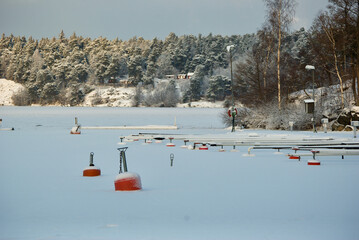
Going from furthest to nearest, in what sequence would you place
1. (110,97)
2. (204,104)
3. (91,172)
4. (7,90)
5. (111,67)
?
1. (7,90)
2. (111,67)
3. (110,97)
4. (204,104)
5. (91,172)

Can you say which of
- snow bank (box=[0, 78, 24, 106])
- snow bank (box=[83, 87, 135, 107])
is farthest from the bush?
snow bank (box=[83, 87, 135, 107])

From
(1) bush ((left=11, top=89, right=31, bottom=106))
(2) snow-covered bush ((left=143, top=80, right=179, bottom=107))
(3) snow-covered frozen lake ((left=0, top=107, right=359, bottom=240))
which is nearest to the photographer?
(3) snow-covered frozen lake ((left=0, top=107, right=359, bottom=240))

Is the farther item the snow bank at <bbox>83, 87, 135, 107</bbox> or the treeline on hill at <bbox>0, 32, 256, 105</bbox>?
the treeline on hill at <bbox>0, 32, 256, 105</bbox>

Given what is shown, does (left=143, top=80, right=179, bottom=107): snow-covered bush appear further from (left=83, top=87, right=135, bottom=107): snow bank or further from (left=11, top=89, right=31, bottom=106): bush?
(left=11, top=89, right=31, bottom=106): bush

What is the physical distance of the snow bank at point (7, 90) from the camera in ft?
555

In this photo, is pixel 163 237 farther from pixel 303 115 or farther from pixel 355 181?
pixel 303 115

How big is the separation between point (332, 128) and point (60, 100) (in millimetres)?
130242

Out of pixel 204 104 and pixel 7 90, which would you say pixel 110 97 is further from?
pixel 7 90

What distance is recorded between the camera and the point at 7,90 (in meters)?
173

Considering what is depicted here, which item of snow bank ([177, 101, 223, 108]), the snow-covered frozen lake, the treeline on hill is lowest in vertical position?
the snow-covered frozen lake

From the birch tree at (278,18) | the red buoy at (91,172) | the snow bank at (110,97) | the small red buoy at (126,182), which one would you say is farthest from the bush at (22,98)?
the small red buoy at (126,182)

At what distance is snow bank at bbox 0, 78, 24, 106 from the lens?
169 m

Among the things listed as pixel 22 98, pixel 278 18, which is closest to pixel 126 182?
pixel 278 18

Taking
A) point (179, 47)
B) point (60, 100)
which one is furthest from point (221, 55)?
point (60, 100)
